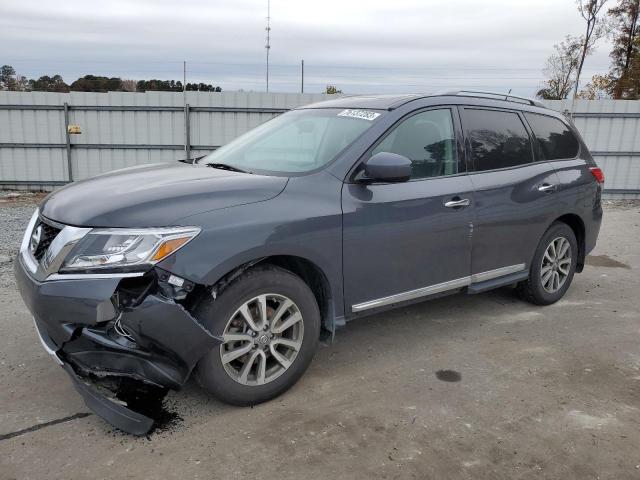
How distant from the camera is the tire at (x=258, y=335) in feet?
9.66

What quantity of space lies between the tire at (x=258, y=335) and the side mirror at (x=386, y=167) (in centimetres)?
79

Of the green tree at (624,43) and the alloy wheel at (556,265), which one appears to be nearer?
the alloy wheel at (556,265)

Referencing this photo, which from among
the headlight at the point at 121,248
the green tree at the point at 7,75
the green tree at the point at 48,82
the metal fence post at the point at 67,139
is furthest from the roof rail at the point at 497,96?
the green tree at the point at 7,75

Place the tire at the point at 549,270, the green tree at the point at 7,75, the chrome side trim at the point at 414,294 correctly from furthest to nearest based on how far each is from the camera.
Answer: the green tree at the point at 7,75
the tire at the point at 549,270
the chrome side trim at the point at 414,294

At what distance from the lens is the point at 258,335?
3102 mm

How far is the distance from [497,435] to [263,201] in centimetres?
178

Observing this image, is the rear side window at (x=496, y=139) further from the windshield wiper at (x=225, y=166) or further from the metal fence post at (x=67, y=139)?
the metal fence post at (x=67, y=139)

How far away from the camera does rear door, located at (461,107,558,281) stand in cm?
418

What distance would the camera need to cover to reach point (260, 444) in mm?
2854

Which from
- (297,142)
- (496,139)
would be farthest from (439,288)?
(297,142)

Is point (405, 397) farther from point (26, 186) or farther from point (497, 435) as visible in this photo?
point (26, 186)

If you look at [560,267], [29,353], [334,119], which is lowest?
[29,353]

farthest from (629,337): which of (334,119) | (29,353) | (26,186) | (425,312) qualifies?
(26,186)

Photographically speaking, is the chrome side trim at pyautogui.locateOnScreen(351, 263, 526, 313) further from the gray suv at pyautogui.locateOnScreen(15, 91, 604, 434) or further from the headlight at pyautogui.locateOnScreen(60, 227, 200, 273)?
the headlight at pyautogui.locateOnScreen(60, 227, 200, 273)
